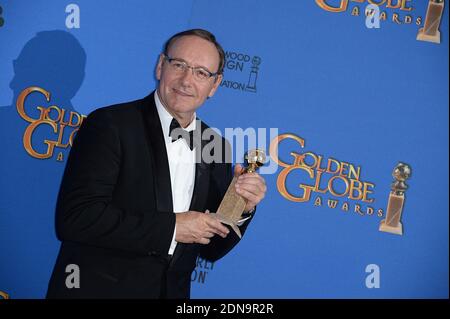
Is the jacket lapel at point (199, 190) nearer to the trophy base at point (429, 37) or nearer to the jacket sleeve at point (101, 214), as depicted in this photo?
the jacket sleeve at point (101, 214)

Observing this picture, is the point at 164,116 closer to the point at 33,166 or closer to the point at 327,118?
the point at 33,166

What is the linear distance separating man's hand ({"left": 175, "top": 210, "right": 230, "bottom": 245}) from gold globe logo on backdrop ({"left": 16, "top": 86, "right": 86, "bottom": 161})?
1173mm

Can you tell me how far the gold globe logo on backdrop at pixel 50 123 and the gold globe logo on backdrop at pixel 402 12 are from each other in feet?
5.38

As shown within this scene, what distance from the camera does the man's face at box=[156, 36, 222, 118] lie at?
2537mm

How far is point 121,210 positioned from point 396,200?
182 centimetres

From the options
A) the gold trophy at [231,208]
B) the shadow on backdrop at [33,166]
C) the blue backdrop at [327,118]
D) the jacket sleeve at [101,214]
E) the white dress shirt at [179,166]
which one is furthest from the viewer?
the blue backdrop at [327,118]

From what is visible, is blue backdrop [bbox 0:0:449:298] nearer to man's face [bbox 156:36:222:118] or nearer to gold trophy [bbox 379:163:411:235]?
gold trophy [bbox 379:163:411:235]

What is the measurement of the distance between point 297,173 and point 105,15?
1.45 meters

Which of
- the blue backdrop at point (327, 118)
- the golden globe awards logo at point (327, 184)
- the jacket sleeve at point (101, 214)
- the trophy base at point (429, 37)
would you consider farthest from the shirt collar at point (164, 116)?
the trophy base at point (429, 37)

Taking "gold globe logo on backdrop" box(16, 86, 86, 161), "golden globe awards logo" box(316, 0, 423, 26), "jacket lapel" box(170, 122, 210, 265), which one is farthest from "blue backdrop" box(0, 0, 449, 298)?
"jacket lapel" box(170, 122, 210, 265)

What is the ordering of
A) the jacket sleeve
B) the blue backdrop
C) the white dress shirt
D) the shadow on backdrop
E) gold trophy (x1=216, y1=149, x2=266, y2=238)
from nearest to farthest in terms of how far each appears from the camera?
1. the jacket sleeve
2. gold trophy (x1=216, y1=149, x2=266, y2=238)
3. the white dress shirt
4. the shadow on backdrop
5. the blue backdrop

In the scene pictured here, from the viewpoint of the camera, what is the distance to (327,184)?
131 inches

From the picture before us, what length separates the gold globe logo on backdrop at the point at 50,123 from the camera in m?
3.06
